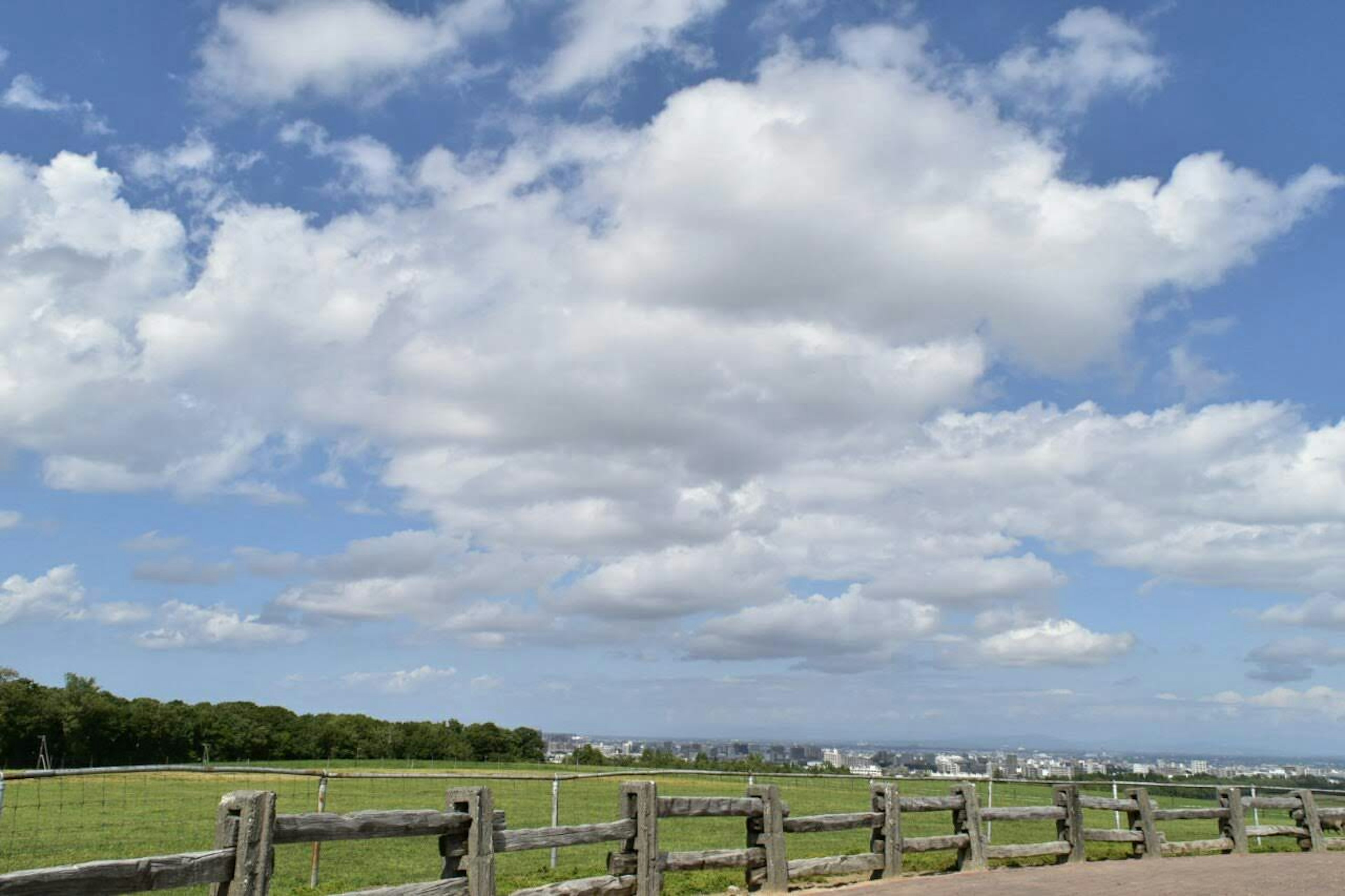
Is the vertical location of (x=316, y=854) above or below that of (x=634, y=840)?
below

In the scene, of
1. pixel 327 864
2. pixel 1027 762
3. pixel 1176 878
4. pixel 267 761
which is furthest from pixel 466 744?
pixel 1176 878

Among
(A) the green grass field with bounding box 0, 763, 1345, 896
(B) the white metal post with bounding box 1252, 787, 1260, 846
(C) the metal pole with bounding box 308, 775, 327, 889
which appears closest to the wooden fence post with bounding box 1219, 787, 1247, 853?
(B) the white metal post with bounding box 1252, 787, 1260, 846

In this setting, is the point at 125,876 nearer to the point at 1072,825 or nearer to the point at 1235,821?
the point at 1072,825

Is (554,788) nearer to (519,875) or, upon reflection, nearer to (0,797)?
(519,875)

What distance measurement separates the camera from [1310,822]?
59.7 ft

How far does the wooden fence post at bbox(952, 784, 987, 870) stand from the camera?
13.4 metres

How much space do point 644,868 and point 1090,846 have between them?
35.8ft

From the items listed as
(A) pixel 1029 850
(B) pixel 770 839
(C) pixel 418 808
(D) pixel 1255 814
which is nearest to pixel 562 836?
Answer: (B) pixel 770 839

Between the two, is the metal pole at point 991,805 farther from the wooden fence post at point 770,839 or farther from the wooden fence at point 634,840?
the wooden fence post at point 770,839

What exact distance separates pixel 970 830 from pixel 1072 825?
226 cm

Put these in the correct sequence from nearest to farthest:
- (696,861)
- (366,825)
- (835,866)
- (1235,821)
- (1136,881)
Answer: (366,825) < (696,861) < (835,866) < (1136,881) < (1235,821)

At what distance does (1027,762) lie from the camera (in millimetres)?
44188

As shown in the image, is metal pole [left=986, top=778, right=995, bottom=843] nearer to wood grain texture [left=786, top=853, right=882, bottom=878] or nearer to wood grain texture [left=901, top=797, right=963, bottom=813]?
wood grain texture [left=901, top=797, right=963, bottom=813]

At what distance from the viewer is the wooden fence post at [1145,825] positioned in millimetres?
15750
